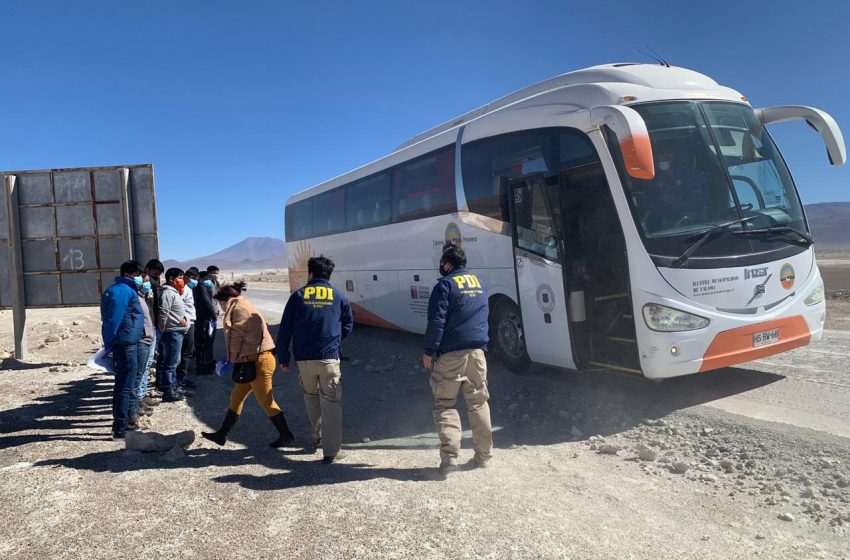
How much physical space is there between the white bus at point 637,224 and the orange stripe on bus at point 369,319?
3.28 metres

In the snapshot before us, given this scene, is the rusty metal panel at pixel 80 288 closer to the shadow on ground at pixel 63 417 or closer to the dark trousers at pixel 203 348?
the shadow on ground at pixel 63 417

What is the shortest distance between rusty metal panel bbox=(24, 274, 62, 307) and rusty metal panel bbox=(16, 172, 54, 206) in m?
1.37

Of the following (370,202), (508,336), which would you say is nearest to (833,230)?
(370,202)

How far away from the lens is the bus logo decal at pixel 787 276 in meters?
6.02

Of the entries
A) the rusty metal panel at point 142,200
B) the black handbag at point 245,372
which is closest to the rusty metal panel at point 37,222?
the rusty metal panel at point 142,200

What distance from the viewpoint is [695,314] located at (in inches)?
221

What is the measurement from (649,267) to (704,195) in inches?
40.4

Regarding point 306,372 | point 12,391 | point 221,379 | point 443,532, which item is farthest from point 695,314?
point 12,391

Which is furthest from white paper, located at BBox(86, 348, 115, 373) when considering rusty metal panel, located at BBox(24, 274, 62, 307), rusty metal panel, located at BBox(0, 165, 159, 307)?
rusty metal panel, located at BBox(24, 274, 62, 307)

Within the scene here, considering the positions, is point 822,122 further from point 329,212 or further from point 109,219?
point 109,219

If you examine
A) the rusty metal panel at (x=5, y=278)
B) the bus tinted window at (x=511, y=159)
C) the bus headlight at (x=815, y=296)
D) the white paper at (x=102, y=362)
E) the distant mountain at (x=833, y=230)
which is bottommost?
the white paper at (x=102, y=362)

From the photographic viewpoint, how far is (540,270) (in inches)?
272

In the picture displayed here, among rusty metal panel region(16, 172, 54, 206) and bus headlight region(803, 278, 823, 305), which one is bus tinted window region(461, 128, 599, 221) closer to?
bus headlight region(803, 278, 823, 305)

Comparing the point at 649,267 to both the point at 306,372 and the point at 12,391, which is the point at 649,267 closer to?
the point at 306,372
